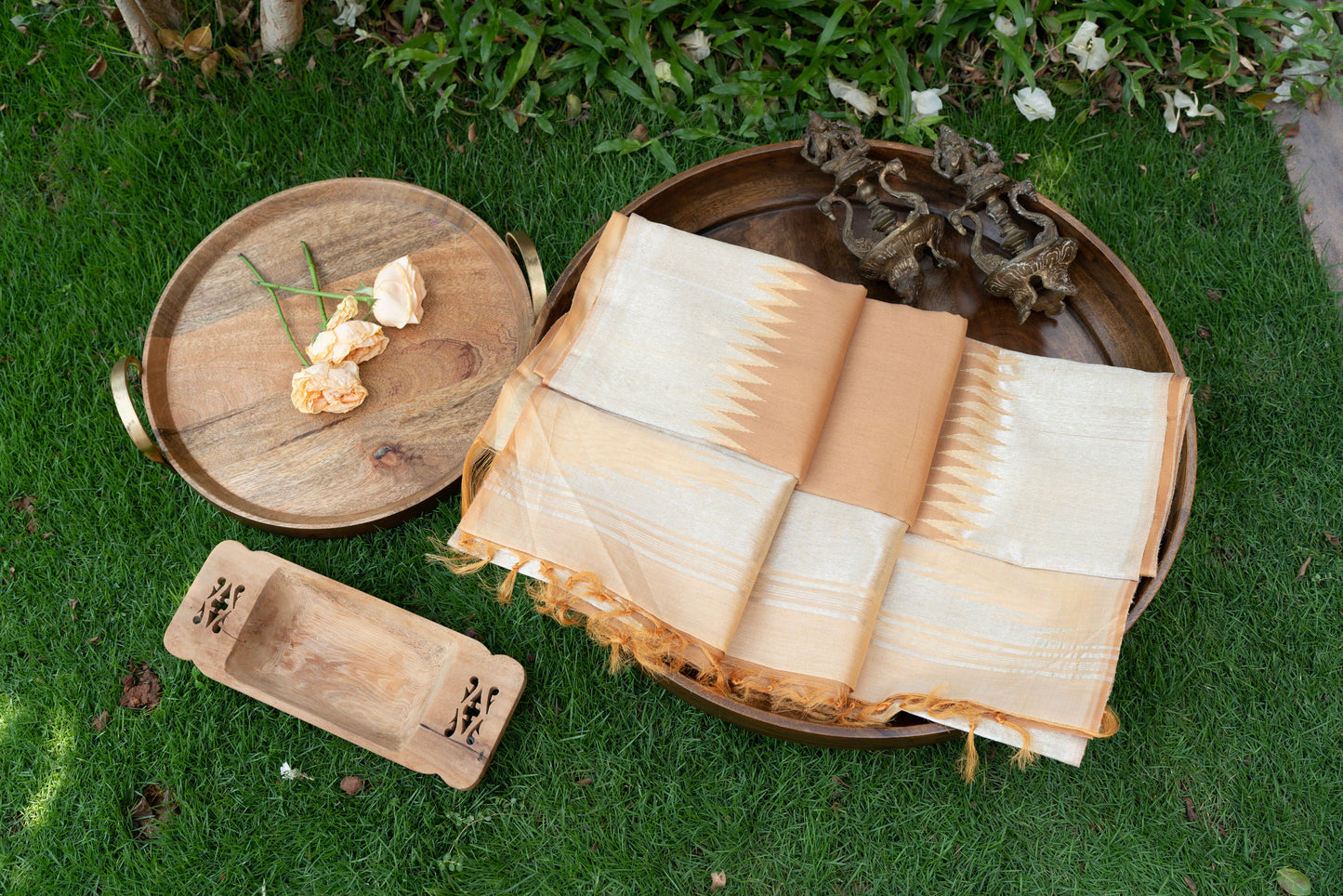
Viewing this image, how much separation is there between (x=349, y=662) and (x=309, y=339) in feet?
3.03

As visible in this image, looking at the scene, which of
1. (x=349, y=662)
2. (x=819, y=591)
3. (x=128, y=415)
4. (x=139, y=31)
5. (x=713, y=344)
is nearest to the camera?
(x=819, y=591)

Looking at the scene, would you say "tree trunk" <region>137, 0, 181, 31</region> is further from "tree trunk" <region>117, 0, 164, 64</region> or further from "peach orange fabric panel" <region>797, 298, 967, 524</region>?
"peach orange fabric panel" <region>797, 298, 967, 524</region>

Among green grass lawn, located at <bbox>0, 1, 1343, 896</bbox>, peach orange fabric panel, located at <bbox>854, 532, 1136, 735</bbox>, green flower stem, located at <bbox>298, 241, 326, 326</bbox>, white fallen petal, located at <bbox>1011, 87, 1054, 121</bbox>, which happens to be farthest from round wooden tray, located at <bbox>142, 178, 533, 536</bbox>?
white fallen petal, located at <bbox>1011, 87, 1054, 121</bbox>

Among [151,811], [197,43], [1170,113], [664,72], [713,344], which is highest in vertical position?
[197,43]

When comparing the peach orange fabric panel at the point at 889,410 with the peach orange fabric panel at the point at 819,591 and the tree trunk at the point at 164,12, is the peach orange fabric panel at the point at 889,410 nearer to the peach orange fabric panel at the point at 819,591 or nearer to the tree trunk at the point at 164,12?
the peach orange fabric panel at the point at 819,591

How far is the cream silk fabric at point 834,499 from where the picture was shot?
5.60 feet

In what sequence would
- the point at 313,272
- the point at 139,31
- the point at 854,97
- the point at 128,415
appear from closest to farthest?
the point at 128,415 → the point at 313,272 → the point at 854,97 → the point at 139,31

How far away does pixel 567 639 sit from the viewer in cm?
241

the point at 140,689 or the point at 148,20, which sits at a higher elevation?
the point at 148,20

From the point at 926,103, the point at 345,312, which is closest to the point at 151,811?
the point at 345,312

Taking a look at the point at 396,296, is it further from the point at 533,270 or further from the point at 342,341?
the point at 533,270

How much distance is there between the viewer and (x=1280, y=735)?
235 centimetres

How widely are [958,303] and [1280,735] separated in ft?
5.27

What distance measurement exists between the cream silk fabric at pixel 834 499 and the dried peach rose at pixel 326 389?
56 cm
